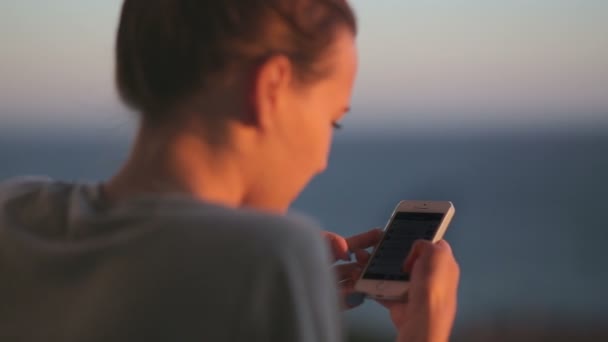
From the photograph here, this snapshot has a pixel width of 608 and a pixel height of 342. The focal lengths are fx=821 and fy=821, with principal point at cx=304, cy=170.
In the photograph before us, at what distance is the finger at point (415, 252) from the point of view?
30.4 inches

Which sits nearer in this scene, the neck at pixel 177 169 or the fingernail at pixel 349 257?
the neck at pixel 177 169

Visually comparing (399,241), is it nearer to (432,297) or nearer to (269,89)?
(432,297)

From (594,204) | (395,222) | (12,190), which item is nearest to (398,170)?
(395,222)

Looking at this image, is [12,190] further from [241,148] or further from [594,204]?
[594,204]

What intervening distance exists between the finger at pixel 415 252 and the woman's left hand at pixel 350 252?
0.15m

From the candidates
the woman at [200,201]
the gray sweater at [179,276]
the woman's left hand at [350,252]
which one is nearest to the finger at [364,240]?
the woman's left hand at [350,252]

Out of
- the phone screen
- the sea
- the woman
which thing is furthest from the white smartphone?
the sea

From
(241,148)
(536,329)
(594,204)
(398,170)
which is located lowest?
(536,329)

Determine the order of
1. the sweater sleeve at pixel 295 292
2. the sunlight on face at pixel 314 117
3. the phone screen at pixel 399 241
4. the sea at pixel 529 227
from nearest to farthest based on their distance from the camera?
the sweater sleeve at pixel 295 292 → the sunlight on face at pixel 314 117 → the phone screen at pixel 399 241 → the sea at pixel 529 227

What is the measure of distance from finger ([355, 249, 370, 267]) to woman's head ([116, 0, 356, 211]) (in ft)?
1.16

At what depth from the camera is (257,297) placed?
519mm

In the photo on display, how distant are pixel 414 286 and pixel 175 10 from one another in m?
0.32

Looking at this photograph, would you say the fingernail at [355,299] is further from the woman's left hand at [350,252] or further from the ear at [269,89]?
the ear at [269,89]

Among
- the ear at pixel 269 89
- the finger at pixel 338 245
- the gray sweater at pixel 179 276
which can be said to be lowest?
the finger at pixel 338 245
